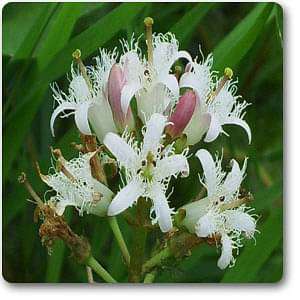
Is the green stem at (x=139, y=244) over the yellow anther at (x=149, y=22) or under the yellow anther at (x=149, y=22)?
under

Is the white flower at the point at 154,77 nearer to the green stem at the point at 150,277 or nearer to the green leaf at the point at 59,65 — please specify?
the green leaf at the point at 59,65

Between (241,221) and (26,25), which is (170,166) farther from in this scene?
(26,25)

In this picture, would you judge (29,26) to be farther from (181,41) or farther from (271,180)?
(271,180)

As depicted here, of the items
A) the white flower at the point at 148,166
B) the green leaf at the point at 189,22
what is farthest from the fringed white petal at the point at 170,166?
the green leaf at the point at 189,22

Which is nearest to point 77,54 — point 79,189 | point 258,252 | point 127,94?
point 127,94

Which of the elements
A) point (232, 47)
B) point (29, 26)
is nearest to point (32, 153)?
point (29, 26)

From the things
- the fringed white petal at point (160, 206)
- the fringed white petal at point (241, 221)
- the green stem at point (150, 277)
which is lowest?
the green stem at point (150, 277)
